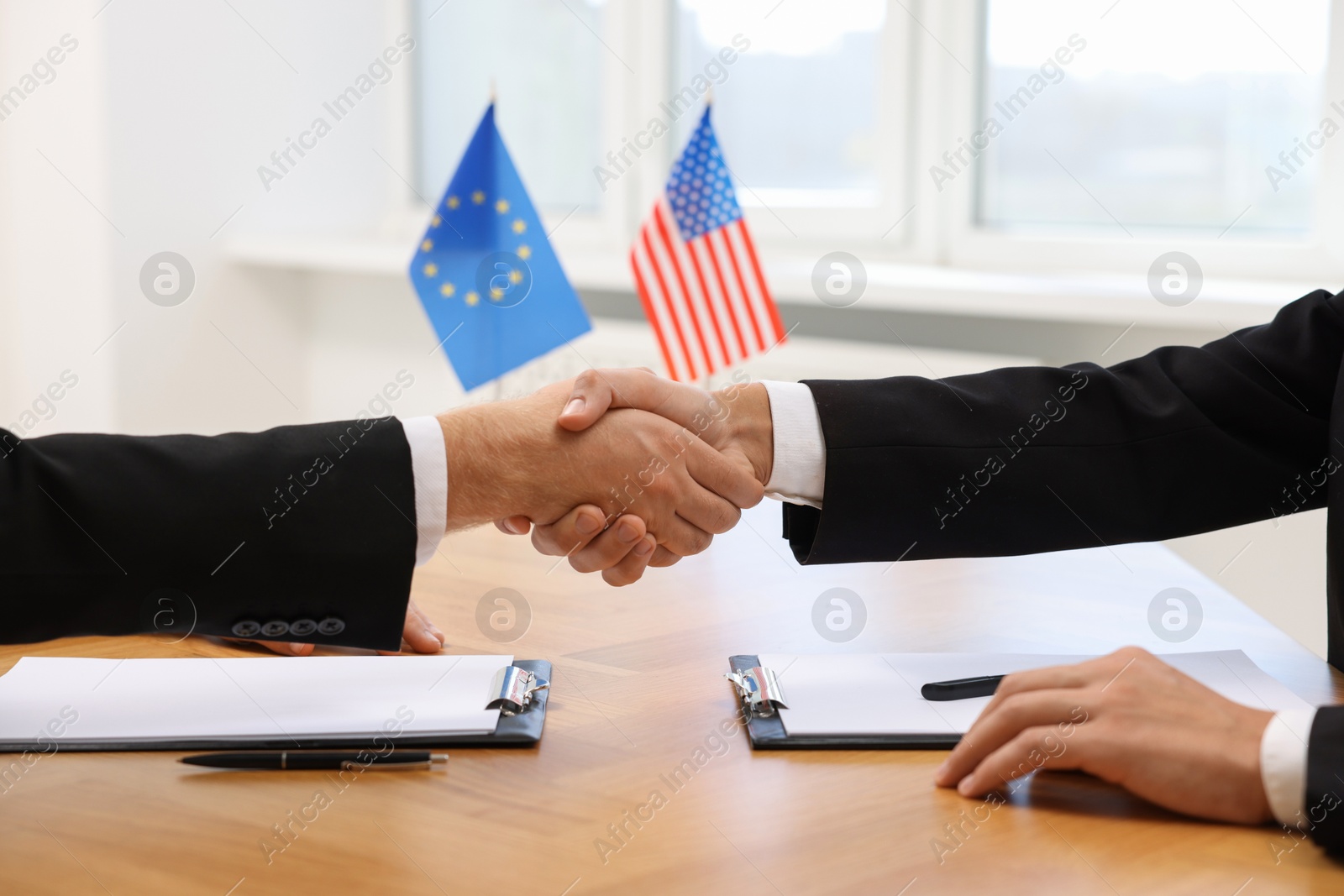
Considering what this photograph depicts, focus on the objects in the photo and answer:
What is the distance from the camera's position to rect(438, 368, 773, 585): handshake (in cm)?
127

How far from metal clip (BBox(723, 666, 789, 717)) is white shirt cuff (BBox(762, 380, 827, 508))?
30cm

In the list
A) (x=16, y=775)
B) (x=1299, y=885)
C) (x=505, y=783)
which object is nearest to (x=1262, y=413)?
(x=1299, y=885)

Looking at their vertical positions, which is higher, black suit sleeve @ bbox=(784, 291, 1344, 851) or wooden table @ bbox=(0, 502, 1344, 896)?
black suit sleeve @ bbox=(784, 291, 1344, 851)

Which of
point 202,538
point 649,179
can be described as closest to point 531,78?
point 649,179

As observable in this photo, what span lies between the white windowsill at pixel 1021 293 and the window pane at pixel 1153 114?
0.63 ft

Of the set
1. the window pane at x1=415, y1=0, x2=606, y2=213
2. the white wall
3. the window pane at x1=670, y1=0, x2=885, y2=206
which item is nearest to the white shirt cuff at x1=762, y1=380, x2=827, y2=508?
the window pane at x1=670, y1=0, x2=885, y2=206

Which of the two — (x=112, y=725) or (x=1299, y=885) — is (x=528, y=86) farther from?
(x=1299, y=885)

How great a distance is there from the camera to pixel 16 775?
778 millimetres

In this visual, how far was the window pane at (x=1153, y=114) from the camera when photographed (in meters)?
2.48

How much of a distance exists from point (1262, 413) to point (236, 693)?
0.97 meters

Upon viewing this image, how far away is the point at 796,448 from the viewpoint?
125cm

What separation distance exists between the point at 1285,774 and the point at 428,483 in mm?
665

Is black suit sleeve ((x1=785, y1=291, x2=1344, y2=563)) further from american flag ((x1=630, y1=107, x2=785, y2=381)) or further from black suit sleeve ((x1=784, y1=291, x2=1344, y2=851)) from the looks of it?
american flag ((x1=630, y1=107, x2=785, y2=381))

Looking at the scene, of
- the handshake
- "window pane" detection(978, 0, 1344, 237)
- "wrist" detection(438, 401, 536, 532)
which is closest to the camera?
"wrist" detection(438, 401, 536, 532)
